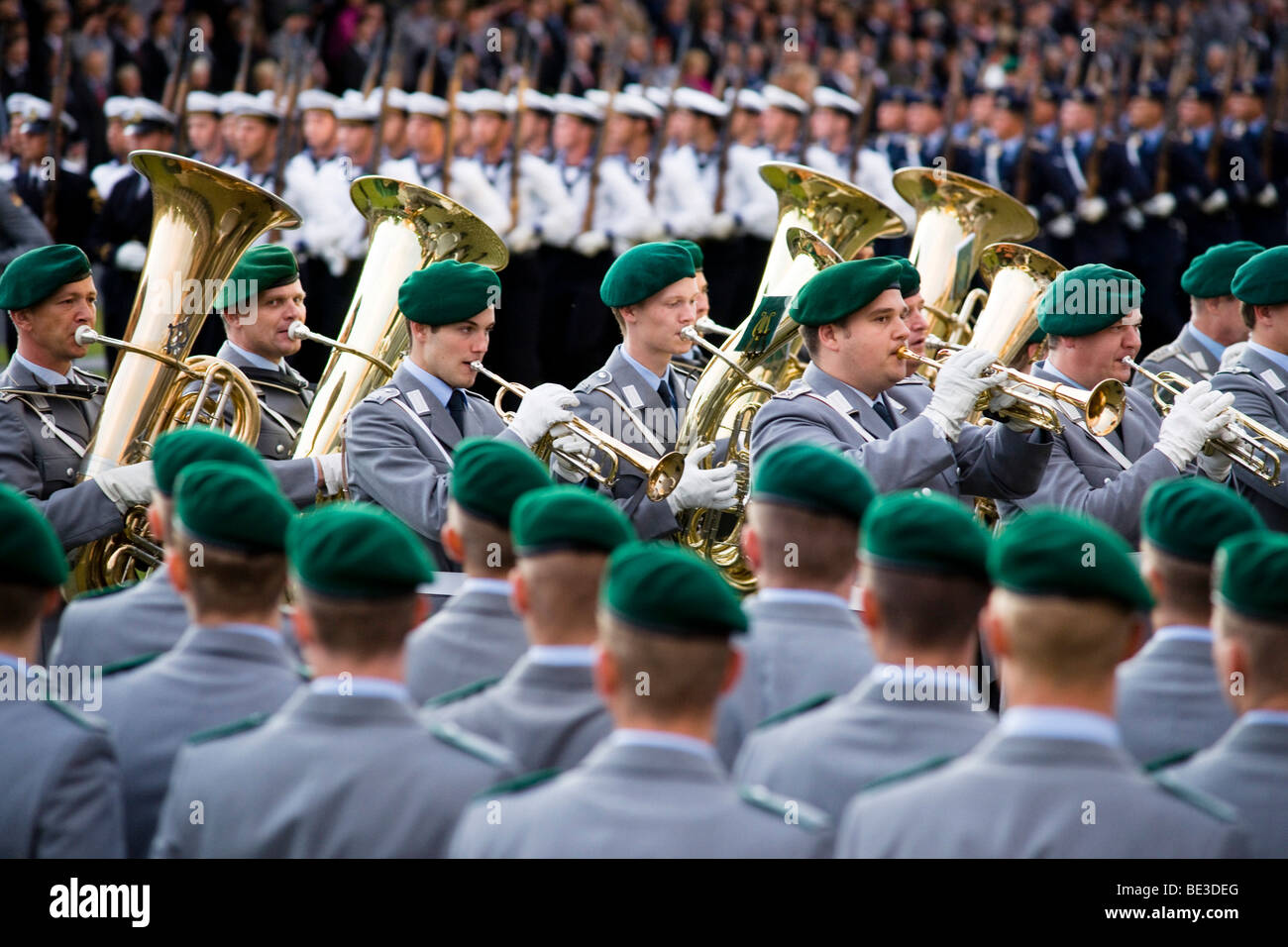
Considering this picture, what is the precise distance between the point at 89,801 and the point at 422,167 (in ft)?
39.4

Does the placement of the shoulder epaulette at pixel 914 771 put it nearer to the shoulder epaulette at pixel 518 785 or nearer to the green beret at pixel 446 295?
the shoulder epaulette at pixel 518 785

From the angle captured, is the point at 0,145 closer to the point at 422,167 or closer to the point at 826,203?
the point at 422,167

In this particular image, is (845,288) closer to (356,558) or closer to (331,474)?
(331,474)

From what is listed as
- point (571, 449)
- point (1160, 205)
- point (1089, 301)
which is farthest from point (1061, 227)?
point (571, 449)

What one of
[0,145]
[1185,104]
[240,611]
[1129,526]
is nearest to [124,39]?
[0,145]

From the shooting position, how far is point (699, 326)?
287 inches

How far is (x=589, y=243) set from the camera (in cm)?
1549

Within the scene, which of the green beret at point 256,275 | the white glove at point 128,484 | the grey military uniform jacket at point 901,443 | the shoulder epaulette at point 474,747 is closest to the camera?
the shoulder epaulette at point 474,747

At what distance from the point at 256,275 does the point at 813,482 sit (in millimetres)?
3922

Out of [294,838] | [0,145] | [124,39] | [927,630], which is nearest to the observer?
[294,838]

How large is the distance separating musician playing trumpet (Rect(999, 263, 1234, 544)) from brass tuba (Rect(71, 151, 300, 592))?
2.92 meters

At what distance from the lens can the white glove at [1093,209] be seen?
664 inches

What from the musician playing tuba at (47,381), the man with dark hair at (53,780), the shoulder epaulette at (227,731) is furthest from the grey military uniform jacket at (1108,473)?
the man with dark hair at (53,780)

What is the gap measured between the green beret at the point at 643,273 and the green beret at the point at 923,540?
3661 mm
